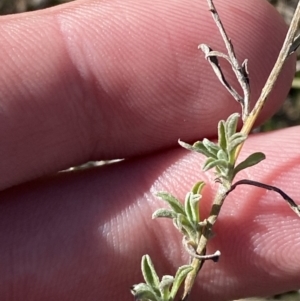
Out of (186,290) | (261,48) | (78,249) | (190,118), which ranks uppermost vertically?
(261,48)

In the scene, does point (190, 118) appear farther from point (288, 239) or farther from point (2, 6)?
point (2, 6)

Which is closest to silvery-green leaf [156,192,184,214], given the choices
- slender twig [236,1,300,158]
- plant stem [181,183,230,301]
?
plant stem [181,183,230,301]

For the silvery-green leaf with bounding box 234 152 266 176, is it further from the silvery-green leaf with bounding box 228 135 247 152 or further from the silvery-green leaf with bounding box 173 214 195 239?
the silvery-green leaf with bounding box 173 214 195 239

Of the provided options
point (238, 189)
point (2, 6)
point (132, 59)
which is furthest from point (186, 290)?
point (2, 6)

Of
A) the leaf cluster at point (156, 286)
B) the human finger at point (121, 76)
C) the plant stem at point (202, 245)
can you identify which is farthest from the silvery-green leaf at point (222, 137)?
the human finger at point (121, 76)

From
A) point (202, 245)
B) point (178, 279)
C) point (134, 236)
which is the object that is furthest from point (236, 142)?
point (134, 236)

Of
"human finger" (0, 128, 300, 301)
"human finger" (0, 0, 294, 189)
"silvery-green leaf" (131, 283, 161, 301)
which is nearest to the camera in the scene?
"silvery-green leaf" (131, 283, 161, 301)

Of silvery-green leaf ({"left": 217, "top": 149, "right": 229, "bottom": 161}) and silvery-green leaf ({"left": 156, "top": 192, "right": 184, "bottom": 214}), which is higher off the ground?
silvery-green leaf ({"left": 217, "top": 149, "right": 229, "bottom": 161})
